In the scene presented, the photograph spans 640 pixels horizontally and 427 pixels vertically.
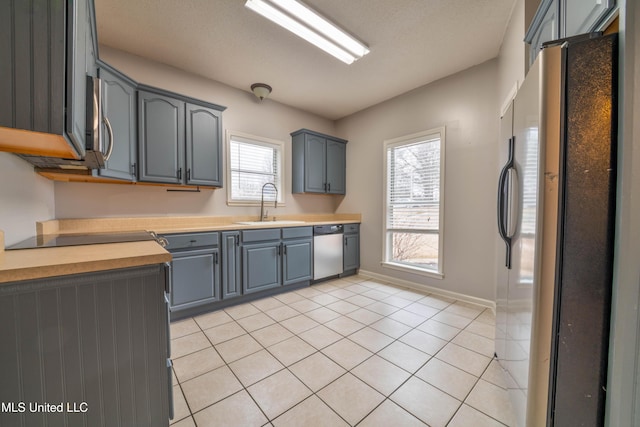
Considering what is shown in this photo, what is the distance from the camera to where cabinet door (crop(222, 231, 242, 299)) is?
2.54 m

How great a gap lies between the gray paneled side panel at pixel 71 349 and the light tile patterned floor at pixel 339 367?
54cm

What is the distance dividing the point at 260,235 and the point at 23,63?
2.21 metres

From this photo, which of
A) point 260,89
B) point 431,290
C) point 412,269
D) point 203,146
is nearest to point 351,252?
point 412,269

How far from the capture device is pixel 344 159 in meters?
4.14

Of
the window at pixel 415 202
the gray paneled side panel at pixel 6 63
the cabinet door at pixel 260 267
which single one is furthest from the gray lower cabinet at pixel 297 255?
the gray paneled side panel at pixel 6 63

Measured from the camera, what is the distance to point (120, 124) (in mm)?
2107

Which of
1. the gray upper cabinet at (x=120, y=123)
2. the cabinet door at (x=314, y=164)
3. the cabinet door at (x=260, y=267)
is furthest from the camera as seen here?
the cabinet door at (x=314, y=164)

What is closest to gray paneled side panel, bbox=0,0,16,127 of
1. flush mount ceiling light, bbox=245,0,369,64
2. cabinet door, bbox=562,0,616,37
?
flush mount ceiling light, bbox=245,0,369,64

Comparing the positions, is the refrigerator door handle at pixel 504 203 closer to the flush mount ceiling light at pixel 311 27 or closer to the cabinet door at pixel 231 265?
the flush mount ceiling light at pixel 311 27

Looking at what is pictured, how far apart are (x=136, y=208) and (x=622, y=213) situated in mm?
3431

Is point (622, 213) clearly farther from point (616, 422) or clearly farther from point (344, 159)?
point (344, 159)

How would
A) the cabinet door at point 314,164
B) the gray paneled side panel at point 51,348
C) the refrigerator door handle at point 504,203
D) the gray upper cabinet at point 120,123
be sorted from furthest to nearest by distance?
1. the cabinet door at point 314,164
2. the gray upper cabinet at point 120,123
3. the refrigerator door handle at point 504,203
4. the gray paneled side panel at point 51,348

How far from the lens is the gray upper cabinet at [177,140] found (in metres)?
2.33

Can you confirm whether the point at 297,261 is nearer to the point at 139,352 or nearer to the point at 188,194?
the point at 188,194
